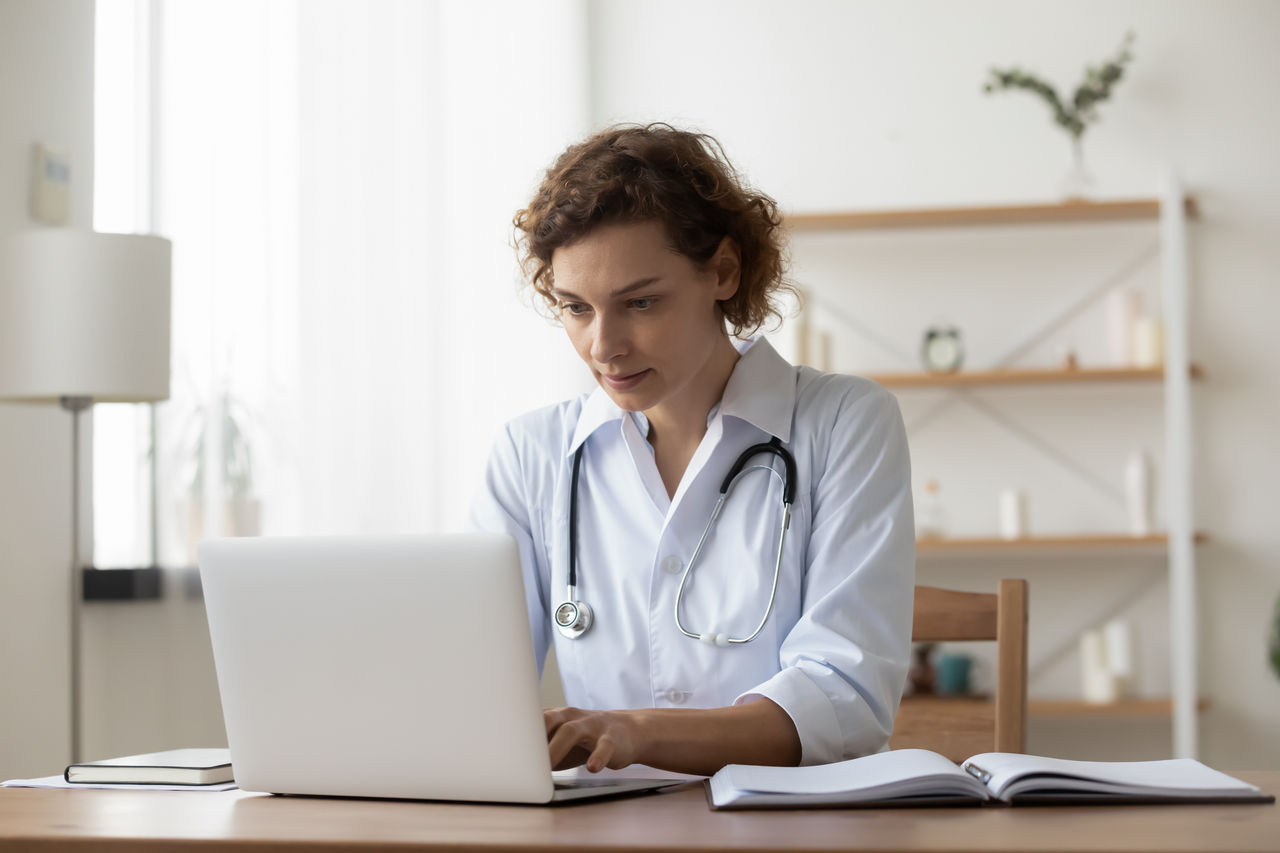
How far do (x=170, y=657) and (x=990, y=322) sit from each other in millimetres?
2336

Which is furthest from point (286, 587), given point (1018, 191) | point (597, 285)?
point (1018, 191)

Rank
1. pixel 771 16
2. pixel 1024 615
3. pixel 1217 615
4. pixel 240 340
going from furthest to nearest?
pixel 771 16, pixel 1217 615, pixel 240 340, pixel 1024 615

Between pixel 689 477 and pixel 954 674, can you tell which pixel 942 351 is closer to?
pixel 954 674

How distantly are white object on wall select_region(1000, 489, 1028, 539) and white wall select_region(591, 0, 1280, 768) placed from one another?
142 mm

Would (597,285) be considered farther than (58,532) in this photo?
No

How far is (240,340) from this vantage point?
8.62ft

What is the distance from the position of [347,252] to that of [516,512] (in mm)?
1444

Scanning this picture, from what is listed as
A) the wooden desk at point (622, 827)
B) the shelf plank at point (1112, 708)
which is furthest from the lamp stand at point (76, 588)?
the shelf plank at point (1112, 708)

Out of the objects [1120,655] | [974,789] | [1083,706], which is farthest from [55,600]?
[1120,655]

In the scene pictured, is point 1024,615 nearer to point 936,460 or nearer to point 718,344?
point 718,344

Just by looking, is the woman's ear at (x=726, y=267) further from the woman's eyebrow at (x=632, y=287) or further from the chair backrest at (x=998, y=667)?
the chair backrest at (x=998, y=667)

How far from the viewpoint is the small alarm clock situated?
350cm

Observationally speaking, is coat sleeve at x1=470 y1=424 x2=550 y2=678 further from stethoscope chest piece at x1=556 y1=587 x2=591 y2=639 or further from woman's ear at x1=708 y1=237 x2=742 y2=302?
woman's ear at x1=708 y1=237 x2=742 y2=302

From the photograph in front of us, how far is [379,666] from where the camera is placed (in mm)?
994
